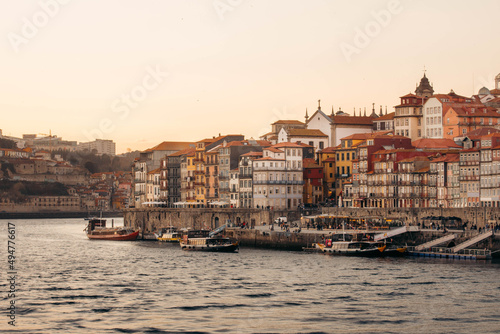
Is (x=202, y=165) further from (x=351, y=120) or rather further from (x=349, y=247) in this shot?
(x=349, y=247)

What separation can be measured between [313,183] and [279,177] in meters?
7.21

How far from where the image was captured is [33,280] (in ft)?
234

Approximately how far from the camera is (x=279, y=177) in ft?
409

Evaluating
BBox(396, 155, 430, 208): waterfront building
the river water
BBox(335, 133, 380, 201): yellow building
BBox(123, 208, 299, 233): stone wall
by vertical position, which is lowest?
the river water

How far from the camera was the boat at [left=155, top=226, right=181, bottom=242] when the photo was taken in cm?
11794

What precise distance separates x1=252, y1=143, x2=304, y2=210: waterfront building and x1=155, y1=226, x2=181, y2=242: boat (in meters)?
10.7

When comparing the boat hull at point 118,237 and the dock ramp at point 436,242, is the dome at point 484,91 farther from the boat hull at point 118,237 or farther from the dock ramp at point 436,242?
the dock ramp at point 436,242

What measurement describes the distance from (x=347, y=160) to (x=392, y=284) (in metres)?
61.9

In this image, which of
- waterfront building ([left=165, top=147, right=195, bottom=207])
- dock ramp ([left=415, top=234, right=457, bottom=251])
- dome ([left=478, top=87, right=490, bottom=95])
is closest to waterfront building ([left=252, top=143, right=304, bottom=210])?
waterfront building ([left=165, top=147, right=195, bottom=207])

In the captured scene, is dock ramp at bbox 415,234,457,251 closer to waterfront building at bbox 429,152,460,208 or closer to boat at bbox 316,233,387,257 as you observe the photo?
boat at bbox 316,233,387,257

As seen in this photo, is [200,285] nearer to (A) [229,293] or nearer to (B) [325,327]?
(A) [229,293]

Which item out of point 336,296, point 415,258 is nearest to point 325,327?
point 336,296

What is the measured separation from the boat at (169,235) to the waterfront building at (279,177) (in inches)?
421

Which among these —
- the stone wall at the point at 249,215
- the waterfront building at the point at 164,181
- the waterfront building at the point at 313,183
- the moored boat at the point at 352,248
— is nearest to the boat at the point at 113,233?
the stone wall at the point at 249,215
